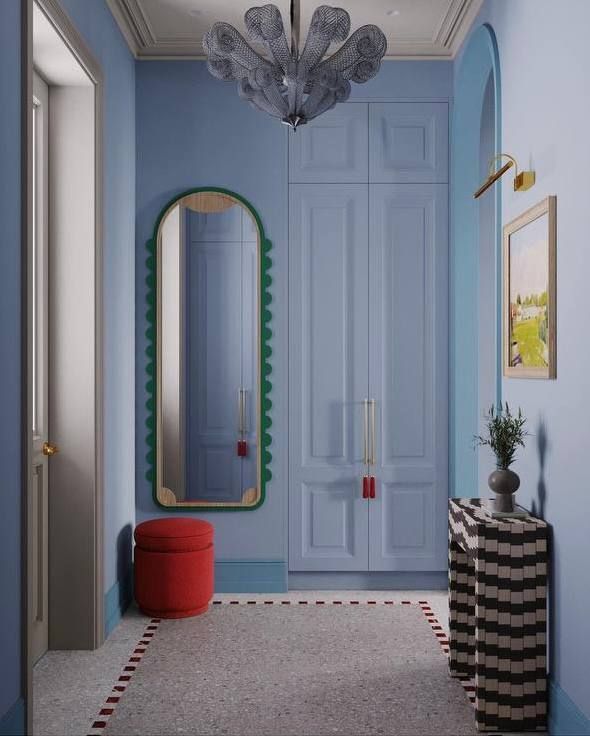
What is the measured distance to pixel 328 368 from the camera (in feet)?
14.7

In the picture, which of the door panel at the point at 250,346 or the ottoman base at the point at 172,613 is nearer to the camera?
the ottoman base at the point at 172,613

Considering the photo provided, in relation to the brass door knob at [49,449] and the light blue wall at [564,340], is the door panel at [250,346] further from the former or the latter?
the light blue wall at [564,340]

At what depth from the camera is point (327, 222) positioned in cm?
449

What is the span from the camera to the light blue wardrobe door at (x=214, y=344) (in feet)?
14.5

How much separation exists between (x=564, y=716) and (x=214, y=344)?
8.49ft

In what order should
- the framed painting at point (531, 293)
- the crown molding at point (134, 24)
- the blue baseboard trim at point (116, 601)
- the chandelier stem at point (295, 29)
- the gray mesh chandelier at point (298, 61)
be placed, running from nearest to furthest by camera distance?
the framed painting at point (531, 293), the gray mesh chandelier at point (298, 61), the chandelier stem at point (295, 29), the blue baseboard trim at point (116, 601), the crown molding at point (134, 24)

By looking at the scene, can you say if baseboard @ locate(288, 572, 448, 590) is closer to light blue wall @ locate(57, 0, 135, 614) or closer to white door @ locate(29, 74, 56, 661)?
light blue wall @ locate(57, 0, 135, 614)

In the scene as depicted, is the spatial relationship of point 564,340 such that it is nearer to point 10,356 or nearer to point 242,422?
point 10,356

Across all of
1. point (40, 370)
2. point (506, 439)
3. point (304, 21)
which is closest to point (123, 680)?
point (40, 370)

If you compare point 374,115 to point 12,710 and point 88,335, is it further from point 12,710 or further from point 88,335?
point 12,710

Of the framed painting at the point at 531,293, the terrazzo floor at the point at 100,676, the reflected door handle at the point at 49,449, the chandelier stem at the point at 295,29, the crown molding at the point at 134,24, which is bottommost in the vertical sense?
the terrazzo floor at the point at 100,676

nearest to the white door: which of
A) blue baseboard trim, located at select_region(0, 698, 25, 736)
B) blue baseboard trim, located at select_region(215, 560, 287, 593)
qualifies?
blue baseboard trim, located at select_region(0, 698, 25, 736)

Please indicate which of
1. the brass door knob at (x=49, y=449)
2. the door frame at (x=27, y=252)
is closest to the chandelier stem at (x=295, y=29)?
the door frame at (x=27, y=252)

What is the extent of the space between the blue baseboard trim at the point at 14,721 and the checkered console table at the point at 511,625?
1.47 metres
